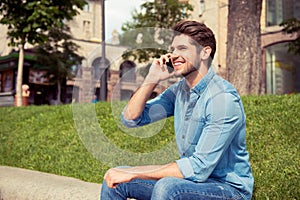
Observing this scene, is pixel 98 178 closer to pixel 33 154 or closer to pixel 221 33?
pixel 33 154

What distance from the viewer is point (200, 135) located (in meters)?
1.78

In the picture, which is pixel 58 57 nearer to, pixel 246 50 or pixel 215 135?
pixel 246 50

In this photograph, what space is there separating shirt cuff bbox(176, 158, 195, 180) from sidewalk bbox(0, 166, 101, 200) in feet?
3.78

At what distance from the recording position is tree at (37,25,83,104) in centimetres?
2122

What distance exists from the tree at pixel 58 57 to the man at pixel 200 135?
19.7 metres

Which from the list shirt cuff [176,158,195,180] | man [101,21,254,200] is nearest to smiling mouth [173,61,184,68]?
man [101,21,254,200]

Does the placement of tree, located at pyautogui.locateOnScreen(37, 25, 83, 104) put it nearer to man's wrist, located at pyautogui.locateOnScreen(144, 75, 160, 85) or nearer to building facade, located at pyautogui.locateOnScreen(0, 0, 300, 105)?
building facade, located at pyautogui.locateOnScreen(0, 0, 300, 105)

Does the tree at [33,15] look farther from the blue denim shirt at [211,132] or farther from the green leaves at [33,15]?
the blue denim shirt at [211,132]

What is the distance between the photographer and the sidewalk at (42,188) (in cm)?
285

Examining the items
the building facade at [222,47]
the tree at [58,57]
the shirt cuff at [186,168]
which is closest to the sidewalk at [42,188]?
the shirt cuff at [186,168]

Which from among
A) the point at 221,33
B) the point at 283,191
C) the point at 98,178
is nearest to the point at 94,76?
the point at 283,191

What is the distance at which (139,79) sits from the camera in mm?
1966

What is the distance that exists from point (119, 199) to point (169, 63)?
71 centimetres

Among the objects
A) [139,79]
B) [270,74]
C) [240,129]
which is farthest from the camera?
[270,74]
